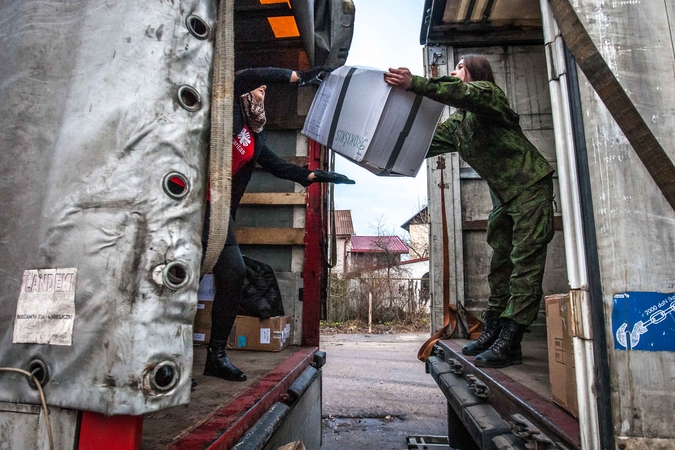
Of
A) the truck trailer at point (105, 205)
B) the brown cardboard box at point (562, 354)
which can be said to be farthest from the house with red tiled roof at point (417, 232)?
the truck trailer at point (105, 205)

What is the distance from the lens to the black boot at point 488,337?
2.55 meters

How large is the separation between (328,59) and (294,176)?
1.01 metres

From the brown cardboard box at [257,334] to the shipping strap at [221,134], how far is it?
6.50 feet

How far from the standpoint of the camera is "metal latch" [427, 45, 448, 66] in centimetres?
396

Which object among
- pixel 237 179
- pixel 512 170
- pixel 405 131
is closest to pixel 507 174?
pixel 512 170

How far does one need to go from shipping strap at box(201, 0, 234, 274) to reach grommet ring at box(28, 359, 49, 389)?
38 centimetres

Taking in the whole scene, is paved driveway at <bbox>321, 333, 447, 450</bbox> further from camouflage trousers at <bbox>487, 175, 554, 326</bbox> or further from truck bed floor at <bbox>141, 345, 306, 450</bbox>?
camouflage trousers at <bbox>487, 175, 554, 326</bbox>

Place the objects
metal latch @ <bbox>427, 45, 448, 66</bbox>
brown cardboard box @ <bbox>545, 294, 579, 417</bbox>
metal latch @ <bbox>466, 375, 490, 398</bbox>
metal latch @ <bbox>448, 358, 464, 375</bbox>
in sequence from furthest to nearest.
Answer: metal latch @ <bbox>427, 45, 448, 66</bbox> → metal latch @ <bbox>448, 358, 464, 375</bbox> → metal latch @ <bbox>466, 375, 490, 398</bbox> → brown cardboard box @ <bbox>545, 294, 579, 417</bbox>

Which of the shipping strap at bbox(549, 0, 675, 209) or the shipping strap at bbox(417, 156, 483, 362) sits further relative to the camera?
the shipping strap at bbox(417, 156, 483, 362)

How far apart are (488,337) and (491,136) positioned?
46.1 inches

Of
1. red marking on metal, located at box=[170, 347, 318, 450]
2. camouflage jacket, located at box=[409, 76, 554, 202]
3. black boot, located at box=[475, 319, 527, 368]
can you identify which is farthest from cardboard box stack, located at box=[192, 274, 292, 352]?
camouflage jacket, located at box=[409, 76, 554, 202]

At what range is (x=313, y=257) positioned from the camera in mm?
3402

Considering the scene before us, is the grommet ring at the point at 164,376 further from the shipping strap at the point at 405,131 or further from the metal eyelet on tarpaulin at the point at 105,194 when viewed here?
the shipping strap at the point at 405,131

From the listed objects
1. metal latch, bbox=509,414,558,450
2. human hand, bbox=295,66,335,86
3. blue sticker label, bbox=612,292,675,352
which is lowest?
metal latch, bbox=509,414,558,450
